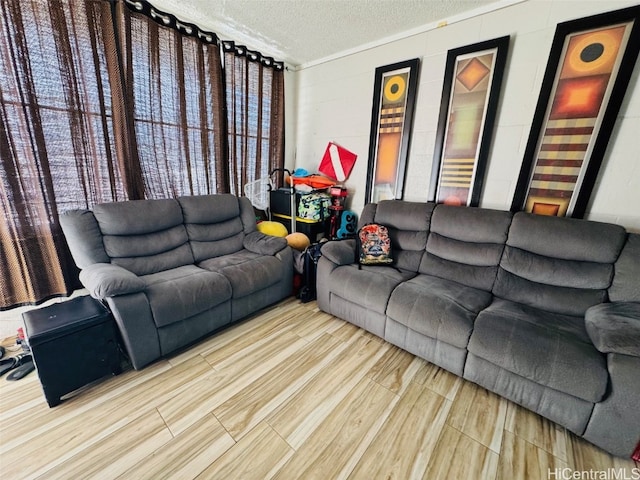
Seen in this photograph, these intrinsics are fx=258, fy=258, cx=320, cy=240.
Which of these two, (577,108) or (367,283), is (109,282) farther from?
(577,108)

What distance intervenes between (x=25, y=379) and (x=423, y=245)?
2.97m

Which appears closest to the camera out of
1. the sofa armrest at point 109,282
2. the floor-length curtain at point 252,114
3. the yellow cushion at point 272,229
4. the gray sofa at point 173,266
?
the sofa armrest at point 109,282

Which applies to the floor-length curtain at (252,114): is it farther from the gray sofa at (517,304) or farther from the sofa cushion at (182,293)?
the gray sofa at (517,304)

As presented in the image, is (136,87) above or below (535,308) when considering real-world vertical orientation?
above

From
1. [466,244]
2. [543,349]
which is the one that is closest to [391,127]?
[466,244]

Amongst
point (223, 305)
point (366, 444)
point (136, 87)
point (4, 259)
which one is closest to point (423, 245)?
point (366, 444)

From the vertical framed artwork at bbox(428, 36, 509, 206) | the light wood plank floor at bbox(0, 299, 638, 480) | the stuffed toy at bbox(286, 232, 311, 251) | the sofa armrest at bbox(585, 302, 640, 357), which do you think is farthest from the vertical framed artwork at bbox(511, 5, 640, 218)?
the stuffed toy at bbox(286, 232, 311, 251)

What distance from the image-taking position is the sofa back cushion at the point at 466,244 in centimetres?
200

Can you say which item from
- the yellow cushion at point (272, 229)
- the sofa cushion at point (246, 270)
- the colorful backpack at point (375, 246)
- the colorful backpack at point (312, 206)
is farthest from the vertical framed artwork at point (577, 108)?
the yellow cushion at point (272, 229)

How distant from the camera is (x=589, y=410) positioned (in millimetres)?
1271

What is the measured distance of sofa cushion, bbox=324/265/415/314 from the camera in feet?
6.39

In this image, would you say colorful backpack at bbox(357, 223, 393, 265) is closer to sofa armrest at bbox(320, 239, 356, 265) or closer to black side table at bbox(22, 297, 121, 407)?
sofa armrest at bbox(320, 239, 356, 265)

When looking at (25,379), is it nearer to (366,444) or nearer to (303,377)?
(303,377)

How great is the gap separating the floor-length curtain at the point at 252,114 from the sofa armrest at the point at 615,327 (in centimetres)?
323
